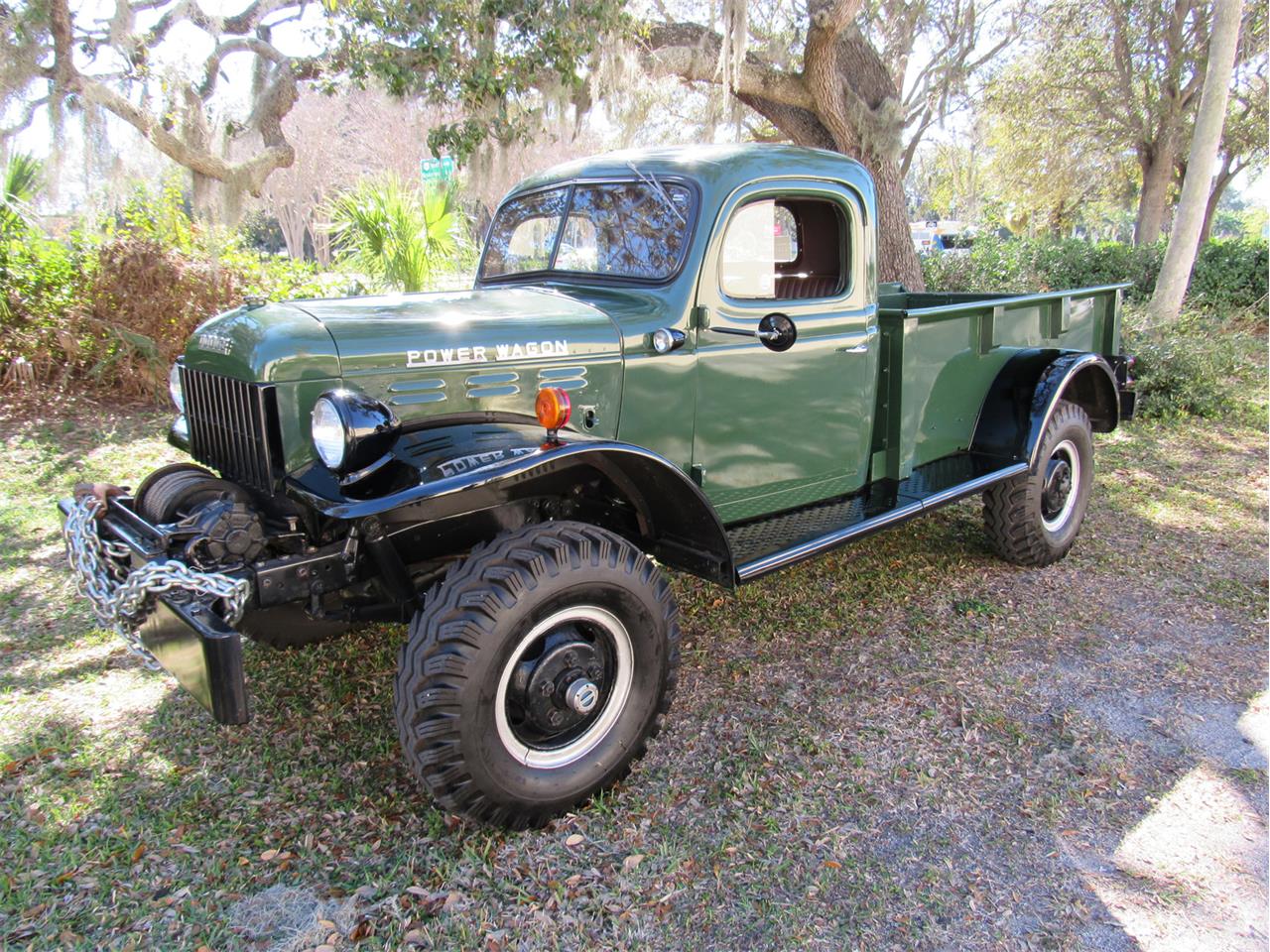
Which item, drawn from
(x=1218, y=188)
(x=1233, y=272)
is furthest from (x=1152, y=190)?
(x=1218, y=188)

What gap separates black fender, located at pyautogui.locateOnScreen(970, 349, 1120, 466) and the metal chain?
3740mm

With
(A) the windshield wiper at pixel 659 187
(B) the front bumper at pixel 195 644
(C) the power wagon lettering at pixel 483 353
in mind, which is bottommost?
(B) the front bumper at pixel 195 644

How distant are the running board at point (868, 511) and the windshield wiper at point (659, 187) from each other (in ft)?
4.15

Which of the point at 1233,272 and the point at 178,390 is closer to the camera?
the point at 178,390

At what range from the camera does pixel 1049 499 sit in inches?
191

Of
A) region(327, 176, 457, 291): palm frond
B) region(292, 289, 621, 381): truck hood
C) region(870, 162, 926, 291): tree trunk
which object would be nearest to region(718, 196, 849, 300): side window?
region(292, 289, 621, 381): truck hood

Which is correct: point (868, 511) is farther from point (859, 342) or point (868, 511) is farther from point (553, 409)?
point (553, 409)

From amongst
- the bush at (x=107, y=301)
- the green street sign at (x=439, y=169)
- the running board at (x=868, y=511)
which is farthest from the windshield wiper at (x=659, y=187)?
the bush at (x=107, y=301)

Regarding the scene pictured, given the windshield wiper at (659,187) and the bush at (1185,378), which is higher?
the windshield wiper at (659,187)

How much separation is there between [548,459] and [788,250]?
6.18ft

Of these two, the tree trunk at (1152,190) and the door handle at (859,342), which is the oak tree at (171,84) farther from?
the tree trunk at (1152,190)

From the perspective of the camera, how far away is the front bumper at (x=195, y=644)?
2.23 m

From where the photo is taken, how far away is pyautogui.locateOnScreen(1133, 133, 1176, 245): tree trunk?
1696cm

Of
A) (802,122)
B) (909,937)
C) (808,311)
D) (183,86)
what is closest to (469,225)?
(183,86)
